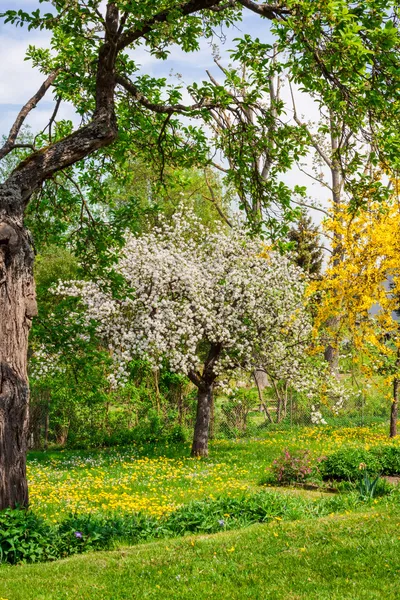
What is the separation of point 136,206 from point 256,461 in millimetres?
7465

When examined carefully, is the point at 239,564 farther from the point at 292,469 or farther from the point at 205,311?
the point at 205,311

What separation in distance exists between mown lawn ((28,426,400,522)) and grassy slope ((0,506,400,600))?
2318 millimetres

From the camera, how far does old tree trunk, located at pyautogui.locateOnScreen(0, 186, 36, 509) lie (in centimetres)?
802

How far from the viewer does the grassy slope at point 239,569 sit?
6082 mm

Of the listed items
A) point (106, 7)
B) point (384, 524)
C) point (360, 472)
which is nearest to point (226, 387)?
point (360, 472)

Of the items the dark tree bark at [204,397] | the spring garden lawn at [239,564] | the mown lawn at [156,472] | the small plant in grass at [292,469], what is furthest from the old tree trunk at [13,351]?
the dark tree bark at [204,397]

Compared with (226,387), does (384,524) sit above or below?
below

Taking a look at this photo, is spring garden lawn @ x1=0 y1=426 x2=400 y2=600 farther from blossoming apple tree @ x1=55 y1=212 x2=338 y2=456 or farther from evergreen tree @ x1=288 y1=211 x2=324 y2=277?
evergreen tree @ x1=288 y1=211 x2=324 y2=277

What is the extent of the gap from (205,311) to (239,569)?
10.4 m

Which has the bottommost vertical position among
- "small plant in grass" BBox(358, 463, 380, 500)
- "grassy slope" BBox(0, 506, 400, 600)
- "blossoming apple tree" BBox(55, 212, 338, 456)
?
"grassy slope" BBox(0, 506, 400, 600)

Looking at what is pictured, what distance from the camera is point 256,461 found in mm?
16328

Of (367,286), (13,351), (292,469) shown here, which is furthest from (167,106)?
(367,286)

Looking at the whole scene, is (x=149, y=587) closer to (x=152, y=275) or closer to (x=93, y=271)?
(x=93, y=271)

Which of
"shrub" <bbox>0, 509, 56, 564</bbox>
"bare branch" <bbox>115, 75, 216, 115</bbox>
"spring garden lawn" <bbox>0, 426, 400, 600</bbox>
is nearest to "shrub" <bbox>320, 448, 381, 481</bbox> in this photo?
"spring garden lawn" <bbox>0, 426, 400, 600</bbox>
